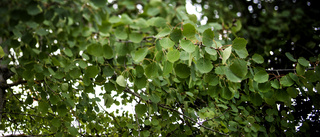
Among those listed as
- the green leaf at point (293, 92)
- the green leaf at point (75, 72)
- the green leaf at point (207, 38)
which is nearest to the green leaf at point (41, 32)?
the green leaf at point (75, 72)

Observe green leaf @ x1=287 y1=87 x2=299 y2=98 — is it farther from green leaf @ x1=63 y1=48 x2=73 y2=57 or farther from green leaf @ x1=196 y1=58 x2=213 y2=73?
green leaf @ x1=63 y1=48 x2=73 y2=57

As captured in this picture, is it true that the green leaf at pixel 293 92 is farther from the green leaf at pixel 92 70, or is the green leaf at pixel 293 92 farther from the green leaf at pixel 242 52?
the green leaf at pixel 92 70

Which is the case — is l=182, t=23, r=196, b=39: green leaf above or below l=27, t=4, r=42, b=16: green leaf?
below

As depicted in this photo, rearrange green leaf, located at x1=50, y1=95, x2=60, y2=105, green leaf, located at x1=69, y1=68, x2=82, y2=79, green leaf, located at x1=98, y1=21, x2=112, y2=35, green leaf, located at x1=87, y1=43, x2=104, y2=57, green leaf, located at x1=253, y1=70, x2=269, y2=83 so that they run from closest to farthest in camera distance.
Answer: green leaf, located at x1=98, y1=21, x2=112, y2=35 → green leaf, located at x1=87, y1=43, x2=104, y2=57 → green leaf, located at x1=253, y1=70, x2=269, y2=83 → green leaf, located at x1=69, y1=68, x2=82, y2=79 → green leaf, located at x1=50, y1=95, x2=60, y2=105

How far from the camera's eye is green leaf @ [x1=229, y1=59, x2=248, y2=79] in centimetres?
74

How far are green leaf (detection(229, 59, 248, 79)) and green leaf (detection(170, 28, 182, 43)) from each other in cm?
22

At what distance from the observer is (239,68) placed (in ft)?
2.45

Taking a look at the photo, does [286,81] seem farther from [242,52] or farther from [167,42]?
[167,42]

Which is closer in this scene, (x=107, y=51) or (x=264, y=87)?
(x=107, y=51)

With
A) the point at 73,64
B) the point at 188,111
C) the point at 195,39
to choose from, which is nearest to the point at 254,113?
the point at 188,111

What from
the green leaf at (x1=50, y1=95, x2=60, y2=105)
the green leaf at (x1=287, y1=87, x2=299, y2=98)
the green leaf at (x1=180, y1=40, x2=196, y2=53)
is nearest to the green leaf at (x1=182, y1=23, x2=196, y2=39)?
the green leaf at (x1=180, y1=40, x2=196, y2=53)

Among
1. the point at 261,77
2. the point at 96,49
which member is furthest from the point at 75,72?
the point at 261,77

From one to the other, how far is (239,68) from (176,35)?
0.26 metres

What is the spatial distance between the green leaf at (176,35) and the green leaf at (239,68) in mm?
222
